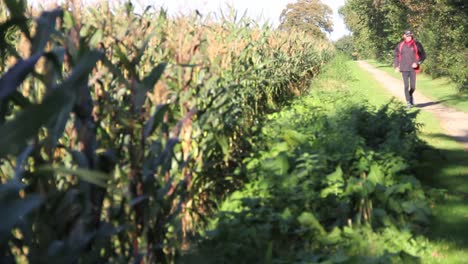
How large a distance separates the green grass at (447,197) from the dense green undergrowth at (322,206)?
0.49ft

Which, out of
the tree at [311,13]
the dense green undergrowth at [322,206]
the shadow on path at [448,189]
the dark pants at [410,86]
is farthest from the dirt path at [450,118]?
the tree at [311,13]

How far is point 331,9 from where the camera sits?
12812cm

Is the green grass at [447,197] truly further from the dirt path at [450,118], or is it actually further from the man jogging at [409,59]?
the man jogging at [409,59]

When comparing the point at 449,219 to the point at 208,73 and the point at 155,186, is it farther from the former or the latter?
the point at 155,186

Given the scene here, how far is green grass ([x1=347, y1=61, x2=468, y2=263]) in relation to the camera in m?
5.41

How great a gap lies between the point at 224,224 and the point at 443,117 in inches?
415

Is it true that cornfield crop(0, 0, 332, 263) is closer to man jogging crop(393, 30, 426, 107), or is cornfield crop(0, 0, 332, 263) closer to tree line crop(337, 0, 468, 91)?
man jogging crop(393, 30, 426, 107)

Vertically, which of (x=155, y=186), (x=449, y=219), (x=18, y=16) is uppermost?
(x=18, y=16)

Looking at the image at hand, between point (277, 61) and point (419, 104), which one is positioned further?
point (419, 104)

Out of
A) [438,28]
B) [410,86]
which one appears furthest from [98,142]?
[438,28]

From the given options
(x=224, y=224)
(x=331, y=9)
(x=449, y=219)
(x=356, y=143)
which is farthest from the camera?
(x=331, y=9)

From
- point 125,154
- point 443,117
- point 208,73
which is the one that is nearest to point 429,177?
point 208,73

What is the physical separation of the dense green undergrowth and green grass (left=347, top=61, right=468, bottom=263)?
0.15m

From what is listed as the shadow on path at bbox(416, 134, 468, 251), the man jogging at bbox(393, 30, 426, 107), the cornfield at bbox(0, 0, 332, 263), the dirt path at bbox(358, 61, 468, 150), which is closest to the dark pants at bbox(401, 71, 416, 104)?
the man jogging at bbox(393, 30, 426, 107)
